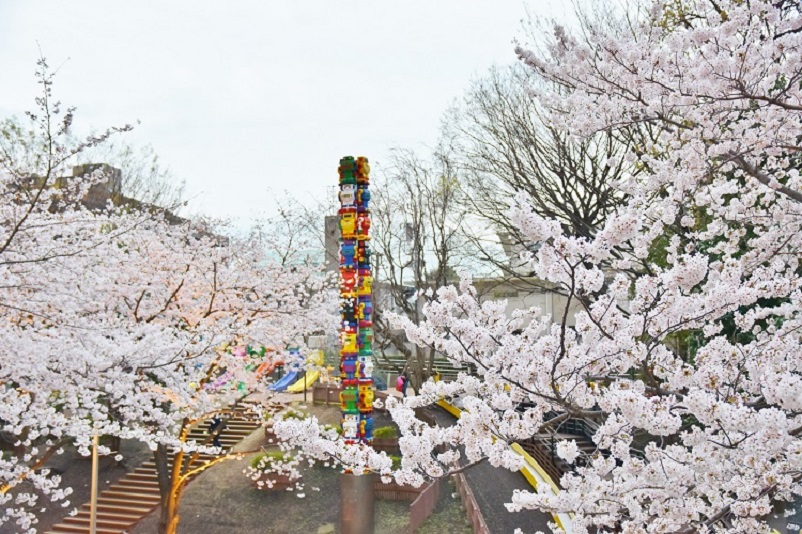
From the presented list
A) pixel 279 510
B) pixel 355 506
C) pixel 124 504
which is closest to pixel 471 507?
pixel 355 506

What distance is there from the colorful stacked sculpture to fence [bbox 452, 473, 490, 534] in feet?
8.03

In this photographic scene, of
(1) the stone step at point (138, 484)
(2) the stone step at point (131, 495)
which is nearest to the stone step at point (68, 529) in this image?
(2) the stone step at point (131, 495)

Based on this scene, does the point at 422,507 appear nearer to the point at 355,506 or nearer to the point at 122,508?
the point at 355,506

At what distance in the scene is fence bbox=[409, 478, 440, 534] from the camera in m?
10.4

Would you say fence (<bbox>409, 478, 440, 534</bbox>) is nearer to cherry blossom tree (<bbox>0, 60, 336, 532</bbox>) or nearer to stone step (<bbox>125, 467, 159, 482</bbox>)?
cherry blossom tree (<bbox>0, 60, 336, 532</bbox>)

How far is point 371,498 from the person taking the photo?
31.1 feet

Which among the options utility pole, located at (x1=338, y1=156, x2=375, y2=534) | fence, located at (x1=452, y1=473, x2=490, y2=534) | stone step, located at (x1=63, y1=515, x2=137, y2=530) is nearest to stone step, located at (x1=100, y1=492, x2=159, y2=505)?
stone step, located at (x1=63, y1=515, x2=137, y2=530)

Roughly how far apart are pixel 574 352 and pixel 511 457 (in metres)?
0.78

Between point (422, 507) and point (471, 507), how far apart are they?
99cm

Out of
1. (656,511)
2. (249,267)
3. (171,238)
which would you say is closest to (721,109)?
(656,511)

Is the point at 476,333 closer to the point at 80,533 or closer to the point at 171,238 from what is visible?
the point at 171,238

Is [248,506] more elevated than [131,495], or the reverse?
[131,495]

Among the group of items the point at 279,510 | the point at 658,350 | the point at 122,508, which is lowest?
the point at 279,510

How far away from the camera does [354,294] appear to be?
31.4 feet
